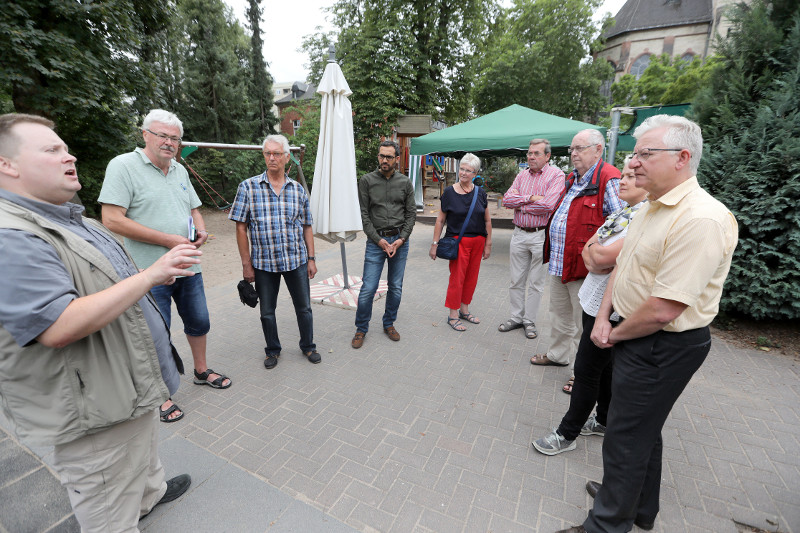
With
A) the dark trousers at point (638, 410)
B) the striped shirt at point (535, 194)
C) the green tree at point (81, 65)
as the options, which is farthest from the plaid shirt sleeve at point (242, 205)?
the green tree at point (81, 65)

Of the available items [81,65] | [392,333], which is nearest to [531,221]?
[392,333]

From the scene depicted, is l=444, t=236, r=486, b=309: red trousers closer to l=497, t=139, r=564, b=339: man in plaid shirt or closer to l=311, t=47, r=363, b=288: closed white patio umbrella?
l=497, t=139, r=564, b=339: man in plaid shirt

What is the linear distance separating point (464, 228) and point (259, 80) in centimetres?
2176

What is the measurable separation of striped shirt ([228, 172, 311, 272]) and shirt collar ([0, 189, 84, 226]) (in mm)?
1740

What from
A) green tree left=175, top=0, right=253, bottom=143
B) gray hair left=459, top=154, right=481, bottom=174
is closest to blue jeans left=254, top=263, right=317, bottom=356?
gray hair left=459, top=154, right=481, bottom=174

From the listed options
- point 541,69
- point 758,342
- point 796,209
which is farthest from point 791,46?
point 541,69

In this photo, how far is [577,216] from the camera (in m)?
2.89

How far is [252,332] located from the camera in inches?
174

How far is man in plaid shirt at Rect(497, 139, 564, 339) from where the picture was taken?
4.11 m

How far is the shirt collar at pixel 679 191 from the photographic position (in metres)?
1.51

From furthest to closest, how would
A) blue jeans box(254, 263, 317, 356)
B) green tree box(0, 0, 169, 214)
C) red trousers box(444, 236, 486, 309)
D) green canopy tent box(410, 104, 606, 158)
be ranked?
green canopy tent box(410, 104, 606, 158), green tree box(0, 0, 169, 214), red trousers box(444, 236, 486, 309), blue jeans box(254, 263, 317, 356)

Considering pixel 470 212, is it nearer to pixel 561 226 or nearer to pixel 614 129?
pixel 561 226

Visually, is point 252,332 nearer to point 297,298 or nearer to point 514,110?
point 297,298

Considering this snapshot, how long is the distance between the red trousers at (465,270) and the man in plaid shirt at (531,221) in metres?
0.41
